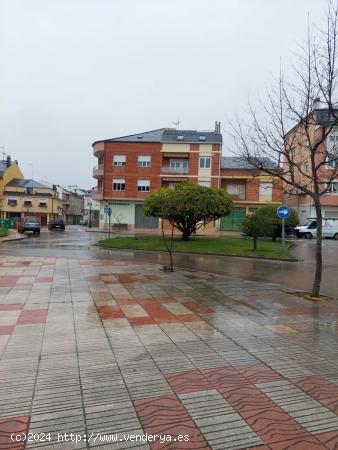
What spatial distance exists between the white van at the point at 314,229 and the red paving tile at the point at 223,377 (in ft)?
108

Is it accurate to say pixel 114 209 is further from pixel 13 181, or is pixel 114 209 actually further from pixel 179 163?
pixel 13 181

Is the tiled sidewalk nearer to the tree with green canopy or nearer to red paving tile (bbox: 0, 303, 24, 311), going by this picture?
red paving tile (bbox: 0, 303, 24, 311)

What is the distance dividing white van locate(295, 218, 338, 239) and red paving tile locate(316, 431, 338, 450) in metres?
33.8

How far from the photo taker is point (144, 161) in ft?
154

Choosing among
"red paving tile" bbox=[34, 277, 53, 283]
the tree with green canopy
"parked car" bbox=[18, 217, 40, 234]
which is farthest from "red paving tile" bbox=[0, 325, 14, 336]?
"parked car" bbox=[18, 217, 40, 234]

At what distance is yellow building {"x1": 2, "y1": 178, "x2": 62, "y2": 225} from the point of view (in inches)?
2729

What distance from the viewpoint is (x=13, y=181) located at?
2844 inches

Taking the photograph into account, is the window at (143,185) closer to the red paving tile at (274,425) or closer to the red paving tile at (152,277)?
the red paving tile at (152,277)

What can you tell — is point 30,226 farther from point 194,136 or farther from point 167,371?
point 167,371

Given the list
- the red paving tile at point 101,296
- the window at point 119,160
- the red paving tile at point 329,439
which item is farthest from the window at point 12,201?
the red paving tile at point 329,439

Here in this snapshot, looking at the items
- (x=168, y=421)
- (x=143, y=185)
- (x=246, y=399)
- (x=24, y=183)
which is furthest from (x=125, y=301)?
(x=24, y=183)

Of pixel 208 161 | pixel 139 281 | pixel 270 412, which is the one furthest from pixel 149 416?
pixel 208 161

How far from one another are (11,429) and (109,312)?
11.7ft

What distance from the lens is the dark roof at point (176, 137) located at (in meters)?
47.0
